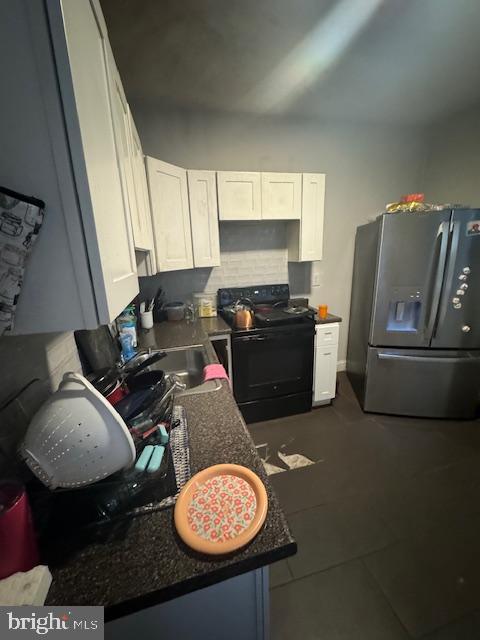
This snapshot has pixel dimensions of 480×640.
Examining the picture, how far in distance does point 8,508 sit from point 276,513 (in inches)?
19.9

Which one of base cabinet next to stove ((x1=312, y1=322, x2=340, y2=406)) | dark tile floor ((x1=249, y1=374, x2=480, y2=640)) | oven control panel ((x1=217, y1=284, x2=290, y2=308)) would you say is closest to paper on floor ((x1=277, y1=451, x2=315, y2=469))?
dark tile floor ((x1=249, y1=374, x2=480, y2=640))

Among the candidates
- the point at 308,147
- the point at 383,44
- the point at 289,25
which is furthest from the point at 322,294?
the point at 289,25

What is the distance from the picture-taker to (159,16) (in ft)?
3.88

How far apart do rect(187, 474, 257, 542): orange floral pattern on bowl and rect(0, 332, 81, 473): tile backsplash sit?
0.45 meters

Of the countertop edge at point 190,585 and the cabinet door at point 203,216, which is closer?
the countertop edge at point 190,585

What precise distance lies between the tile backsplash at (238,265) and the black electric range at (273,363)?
14.5 inches

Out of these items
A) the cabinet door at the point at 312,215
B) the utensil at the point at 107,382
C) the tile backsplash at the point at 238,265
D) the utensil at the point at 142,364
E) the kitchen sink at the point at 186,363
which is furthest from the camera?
the tile backsplash at the point at 238,265

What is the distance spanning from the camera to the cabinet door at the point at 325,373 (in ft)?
7.12

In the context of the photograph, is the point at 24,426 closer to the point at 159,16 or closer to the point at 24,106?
the point at 24,106

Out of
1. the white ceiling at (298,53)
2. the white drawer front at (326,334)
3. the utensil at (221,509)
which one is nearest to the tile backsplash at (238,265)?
the white drawer front at (326,334)

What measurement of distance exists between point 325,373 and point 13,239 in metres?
2.24

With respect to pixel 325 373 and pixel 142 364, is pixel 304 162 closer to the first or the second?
pixel 325 373

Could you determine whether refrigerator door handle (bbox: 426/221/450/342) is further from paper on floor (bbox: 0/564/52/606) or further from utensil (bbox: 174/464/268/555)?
paper on floor (bbox: 0/564/52/606)

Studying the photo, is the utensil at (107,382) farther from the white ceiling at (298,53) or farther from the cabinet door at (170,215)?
the white ceiling at (298,53)
